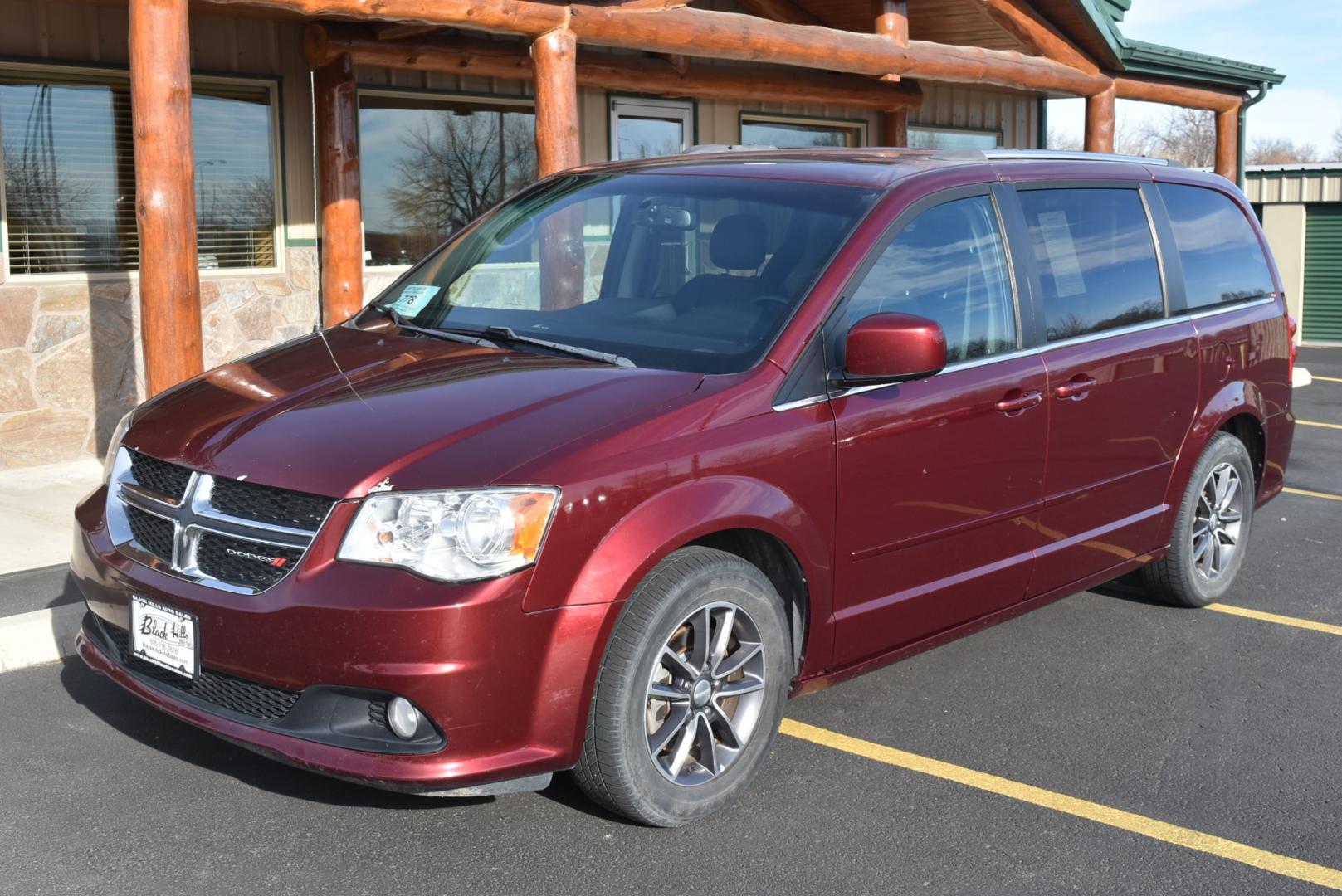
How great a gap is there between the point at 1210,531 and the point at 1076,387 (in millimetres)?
1598

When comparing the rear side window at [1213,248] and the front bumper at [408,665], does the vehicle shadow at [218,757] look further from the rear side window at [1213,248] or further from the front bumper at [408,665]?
the rear side window at [1213,248]

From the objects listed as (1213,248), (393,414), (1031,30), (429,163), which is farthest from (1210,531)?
(1031,30)

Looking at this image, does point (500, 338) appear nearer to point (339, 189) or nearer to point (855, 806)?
point (855, 806)

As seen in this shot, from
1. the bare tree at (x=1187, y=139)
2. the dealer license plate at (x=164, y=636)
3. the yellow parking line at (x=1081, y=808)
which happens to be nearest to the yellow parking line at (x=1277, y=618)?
the yellow parking line at (x=1081, y=808)

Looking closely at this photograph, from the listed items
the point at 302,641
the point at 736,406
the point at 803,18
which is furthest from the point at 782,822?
the point at 803,18

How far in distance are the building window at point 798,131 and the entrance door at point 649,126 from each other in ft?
2.32

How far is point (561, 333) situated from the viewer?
177 inches

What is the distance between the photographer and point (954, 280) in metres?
4.67

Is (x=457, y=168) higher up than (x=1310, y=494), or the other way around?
(x=457, y=168)

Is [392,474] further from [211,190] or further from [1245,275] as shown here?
[211,190]

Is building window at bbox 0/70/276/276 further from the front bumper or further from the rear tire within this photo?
the rear tire

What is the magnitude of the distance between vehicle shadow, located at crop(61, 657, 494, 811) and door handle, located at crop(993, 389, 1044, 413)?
208cm

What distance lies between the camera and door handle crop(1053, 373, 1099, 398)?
4930 mm

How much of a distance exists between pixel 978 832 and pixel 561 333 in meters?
1.95
